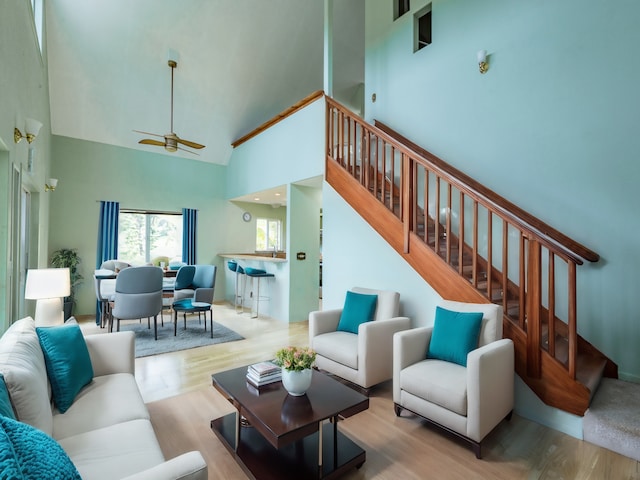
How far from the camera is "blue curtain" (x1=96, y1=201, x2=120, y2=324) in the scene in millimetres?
6371

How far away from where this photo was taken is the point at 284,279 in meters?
5.75

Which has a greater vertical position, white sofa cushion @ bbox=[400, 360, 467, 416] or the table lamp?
the table lamp

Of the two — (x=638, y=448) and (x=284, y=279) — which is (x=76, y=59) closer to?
(x=284, y=279)

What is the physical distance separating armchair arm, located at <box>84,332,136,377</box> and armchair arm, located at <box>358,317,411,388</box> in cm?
180

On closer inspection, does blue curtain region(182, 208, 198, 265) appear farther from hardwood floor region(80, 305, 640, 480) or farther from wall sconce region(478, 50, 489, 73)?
wall sconce region(478, 50, 489, 73)

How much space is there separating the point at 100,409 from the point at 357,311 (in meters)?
2.30

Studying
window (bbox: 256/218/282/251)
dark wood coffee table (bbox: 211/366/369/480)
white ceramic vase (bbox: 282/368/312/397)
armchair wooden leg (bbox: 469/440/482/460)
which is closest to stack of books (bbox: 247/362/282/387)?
dark wood coffee table (bbox: 211/366/369/480)

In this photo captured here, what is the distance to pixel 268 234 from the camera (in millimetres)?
8875

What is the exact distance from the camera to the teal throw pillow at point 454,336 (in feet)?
8.42

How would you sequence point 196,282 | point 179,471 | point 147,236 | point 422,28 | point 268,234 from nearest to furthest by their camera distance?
point 179,471
point 422,28
point 196,282
point 147,236
point 268,234

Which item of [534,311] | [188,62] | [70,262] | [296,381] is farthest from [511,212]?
[70,262]

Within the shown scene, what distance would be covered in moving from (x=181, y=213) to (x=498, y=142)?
20.4ft

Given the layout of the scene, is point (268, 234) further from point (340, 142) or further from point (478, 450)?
point (478, 450)

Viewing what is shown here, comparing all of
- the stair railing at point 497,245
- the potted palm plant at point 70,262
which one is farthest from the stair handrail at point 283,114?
the potted palm plant at point 70,262
